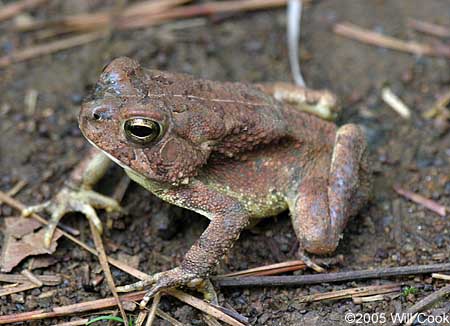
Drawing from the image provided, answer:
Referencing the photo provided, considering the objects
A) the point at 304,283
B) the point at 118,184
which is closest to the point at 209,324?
the point at 304,283

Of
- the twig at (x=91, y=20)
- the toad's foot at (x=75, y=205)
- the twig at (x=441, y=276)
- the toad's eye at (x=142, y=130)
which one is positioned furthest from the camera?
the twig at (x=91, y=20)

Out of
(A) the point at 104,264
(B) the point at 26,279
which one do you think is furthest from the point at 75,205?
(B) the point at 26,279

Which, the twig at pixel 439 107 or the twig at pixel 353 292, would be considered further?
the twig at pixel 439 107

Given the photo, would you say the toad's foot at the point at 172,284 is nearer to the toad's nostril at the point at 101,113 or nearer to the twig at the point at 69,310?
the twig at the point at 69,310

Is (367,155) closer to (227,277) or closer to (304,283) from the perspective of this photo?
(304,283)

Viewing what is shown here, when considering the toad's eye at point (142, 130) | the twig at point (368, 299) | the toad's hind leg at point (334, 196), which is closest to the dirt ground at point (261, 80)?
the twig at point (368, 299)

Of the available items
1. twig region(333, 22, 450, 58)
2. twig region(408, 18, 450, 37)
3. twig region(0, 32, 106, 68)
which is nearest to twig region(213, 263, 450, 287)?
twig region(333, 22, 450, 58)

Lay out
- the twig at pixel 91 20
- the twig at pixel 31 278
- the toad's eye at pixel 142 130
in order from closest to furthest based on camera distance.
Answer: the toad's eye at pixel 142 130 → the twig at pixel 31 278 → the twig at pixel 91 20
